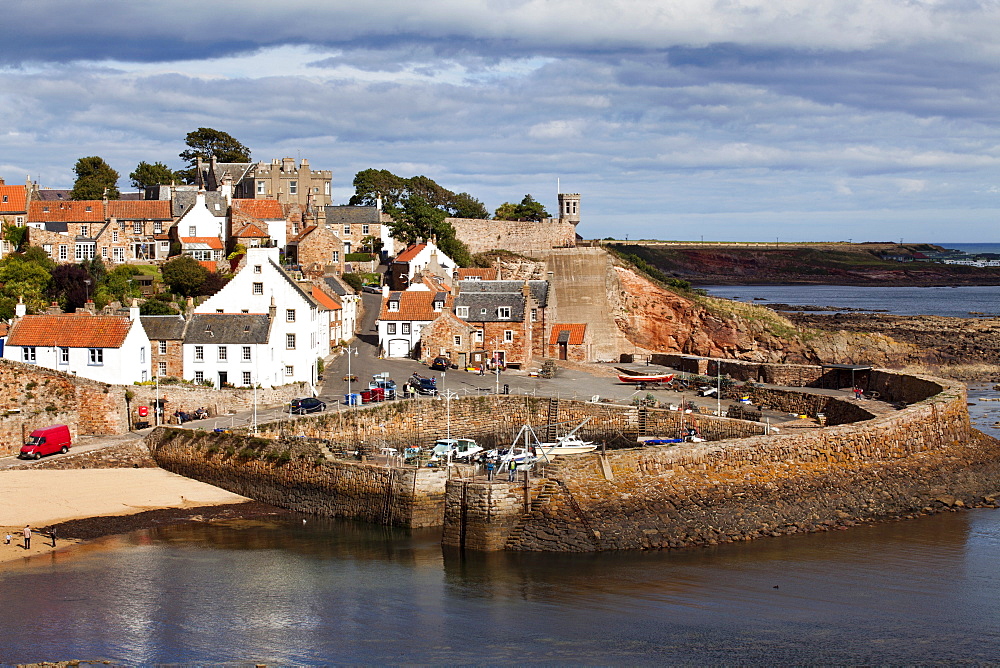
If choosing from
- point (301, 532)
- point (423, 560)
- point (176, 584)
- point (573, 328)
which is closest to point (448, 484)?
point (423, 560)

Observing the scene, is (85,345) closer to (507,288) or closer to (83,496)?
(83,496)

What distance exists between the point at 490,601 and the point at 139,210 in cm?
4930

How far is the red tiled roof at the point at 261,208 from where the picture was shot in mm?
68125

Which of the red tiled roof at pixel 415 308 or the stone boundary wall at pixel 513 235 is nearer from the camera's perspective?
the red tiled roof at pixel 415 308

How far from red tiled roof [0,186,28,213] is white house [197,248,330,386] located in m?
24.7

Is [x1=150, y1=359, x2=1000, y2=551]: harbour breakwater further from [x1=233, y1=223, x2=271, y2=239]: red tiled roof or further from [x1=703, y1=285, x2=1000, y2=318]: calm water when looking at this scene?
[x1=703, y1=285, x2=1000, y2=318]: calm water

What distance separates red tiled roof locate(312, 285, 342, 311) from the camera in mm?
52178

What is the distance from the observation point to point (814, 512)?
30812 millimetres

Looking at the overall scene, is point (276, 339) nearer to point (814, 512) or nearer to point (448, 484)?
point (448, 484)

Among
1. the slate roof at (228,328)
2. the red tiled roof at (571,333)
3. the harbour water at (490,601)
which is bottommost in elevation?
the harbour water at (490,601)

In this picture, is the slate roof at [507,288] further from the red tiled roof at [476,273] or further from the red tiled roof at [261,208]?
the red tiled roof at [261,208]

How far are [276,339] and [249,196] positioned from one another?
35.5m

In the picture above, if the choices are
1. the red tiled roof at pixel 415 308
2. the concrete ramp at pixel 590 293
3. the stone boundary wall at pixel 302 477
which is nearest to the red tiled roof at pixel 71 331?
the stone boundary wall at pixel 302 477

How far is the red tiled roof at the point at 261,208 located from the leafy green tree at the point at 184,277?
1271cm
